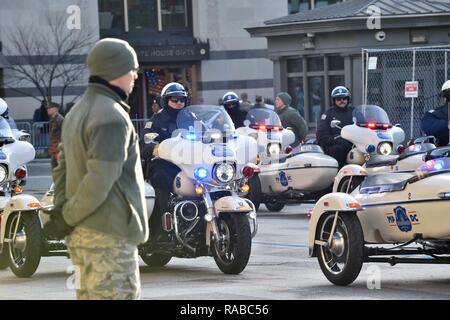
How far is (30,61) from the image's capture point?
40.9 m

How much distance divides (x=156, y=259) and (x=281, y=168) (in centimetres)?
658

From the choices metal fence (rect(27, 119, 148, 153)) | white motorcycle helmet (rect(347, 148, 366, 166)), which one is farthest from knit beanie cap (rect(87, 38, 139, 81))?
metal fence (rect(27, 119, 148, 153))

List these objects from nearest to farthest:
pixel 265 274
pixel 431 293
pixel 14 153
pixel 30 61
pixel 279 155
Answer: pixel 431 293 < pixel 265 274 < pixel 14 153 < pixel 279 155 < pixel 30 61

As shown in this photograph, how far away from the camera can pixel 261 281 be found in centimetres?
1221

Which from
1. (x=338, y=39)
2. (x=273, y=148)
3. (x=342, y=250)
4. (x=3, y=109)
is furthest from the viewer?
(x=338, y=39)

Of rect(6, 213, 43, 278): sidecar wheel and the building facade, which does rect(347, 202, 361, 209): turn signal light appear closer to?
rect(6, 213, 43, 278): sidecar wheel

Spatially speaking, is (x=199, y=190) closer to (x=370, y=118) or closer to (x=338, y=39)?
(x=370, y=118)

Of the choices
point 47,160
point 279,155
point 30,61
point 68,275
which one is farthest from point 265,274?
point 30,61

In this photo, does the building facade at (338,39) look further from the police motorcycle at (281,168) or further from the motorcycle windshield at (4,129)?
the motorcycle windshield at (4,129)

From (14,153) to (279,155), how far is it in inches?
226

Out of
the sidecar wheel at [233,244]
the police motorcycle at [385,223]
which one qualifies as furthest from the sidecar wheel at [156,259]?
Answer: the police motorcycle at [385,223]

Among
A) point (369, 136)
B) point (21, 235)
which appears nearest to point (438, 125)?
point (369, 136)

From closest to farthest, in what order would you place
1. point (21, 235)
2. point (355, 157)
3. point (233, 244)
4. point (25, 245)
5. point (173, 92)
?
point (233, 244) < point (25, 245) < point (21, 235) < point (173, 92) < point (355, 157)
